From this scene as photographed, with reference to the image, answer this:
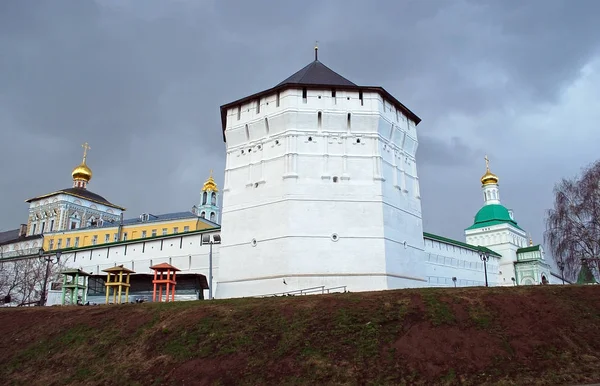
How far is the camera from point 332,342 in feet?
34.4

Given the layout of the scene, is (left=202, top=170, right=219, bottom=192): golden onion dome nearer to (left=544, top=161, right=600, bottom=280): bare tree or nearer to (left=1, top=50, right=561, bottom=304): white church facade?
(left=1, top=50, right=561, bottom=304): white church facade

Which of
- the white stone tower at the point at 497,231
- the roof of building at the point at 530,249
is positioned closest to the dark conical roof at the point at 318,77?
the white stone tower at the point at 497,231

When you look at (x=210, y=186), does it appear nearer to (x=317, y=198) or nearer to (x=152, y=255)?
(x=152, y=255)

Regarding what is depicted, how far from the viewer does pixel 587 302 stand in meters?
12.0

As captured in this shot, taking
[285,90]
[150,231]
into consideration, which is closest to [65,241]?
[150,231]

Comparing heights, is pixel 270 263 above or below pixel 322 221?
below

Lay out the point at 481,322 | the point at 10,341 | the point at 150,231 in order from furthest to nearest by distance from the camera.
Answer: the point at 150,231 < the point at 10,341 < the point at 481,322

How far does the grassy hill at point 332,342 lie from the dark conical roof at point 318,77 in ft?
37.9

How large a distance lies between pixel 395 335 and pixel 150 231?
38497 mm

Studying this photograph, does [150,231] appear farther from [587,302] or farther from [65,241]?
[587,302]

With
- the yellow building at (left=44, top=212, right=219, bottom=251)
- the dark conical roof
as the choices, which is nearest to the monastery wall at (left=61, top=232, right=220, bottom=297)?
the dark conical roof

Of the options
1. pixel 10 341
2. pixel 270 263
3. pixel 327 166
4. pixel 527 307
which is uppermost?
pixel 327 166

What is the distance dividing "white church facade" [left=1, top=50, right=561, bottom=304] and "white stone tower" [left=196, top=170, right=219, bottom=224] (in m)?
30.0

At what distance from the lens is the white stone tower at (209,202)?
2142 inches
